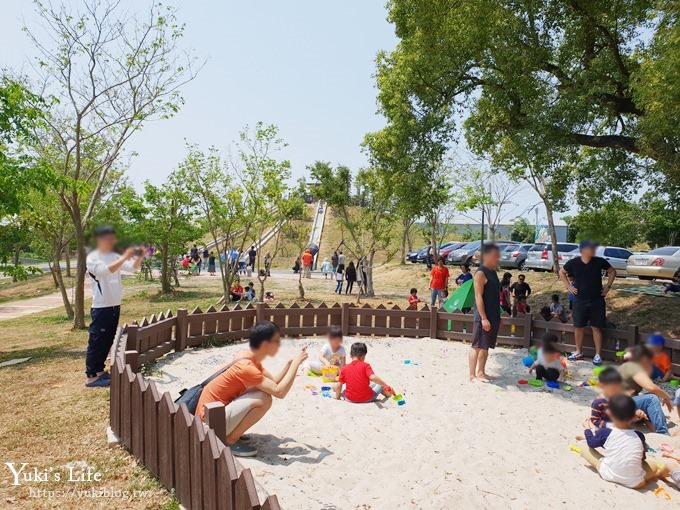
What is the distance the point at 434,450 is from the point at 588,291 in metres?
4.34

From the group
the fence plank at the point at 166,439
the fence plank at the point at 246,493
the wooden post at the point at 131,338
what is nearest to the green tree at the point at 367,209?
the wooden post at the point at 131,338

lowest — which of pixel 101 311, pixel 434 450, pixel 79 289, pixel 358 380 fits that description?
pixel 434 450

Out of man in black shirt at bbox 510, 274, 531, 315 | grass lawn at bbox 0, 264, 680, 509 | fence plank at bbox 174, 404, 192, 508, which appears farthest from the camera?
man in black shirt at bbox 510, 274, 531, 315

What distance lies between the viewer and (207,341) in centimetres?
991

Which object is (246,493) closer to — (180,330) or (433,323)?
(180,330)

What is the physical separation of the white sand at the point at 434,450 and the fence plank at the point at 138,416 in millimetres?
937

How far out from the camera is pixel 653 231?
35969 millimetres

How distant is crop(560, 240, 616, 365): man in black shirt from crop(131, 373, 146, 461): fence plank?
19.8 feet

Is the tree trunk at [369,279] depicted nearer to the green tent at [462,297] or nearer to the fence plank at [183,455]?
the green tent at [462,297]

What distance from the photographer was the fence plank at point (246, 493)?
9.21 ft

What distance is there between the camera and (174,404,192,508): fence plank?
147 inches

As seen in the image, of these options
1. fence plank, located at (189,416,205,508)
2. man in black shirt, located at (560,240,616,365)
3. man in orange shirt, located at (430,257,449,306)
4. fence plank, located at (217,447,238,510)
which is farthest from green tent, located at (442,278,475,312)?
fence plank, located at (217,447,238,510)

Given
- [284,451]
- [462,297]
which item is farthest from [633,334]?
[284,451]

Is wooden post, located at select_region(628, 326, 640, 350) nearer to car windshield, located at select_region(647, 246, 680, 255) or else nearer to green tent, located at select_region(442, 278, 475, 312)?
green tent, located at select_region(442, 278, 475, 312)
